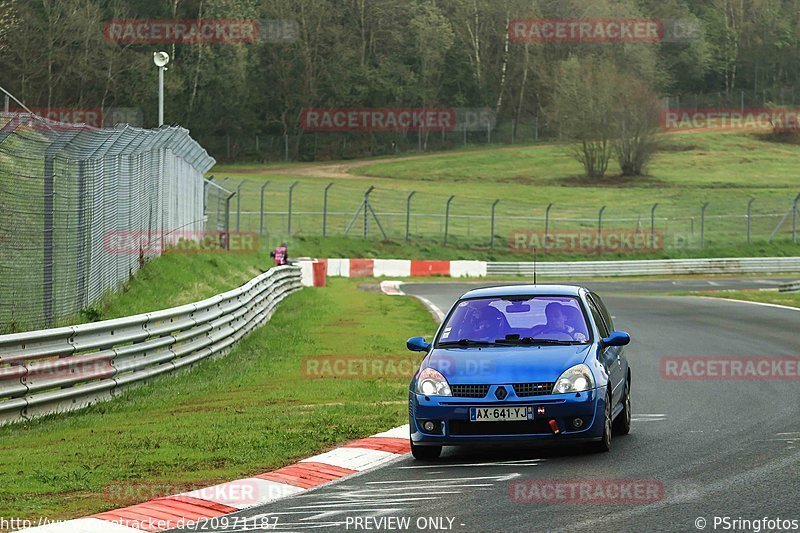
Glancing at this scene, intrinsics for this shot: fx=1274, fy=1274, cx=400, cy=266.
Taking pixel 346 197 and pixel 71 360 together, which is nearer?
pixel 71 360

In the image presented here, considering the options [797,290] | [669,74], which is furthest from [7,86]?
[669,74]

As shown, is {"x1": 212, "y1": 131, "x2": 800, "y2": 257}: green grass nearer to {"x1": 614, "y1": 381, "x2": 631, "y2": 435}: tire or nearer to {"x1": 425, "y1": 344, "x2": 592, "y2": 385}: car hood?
{"x1": 614, "y1": 381, "x2": 631, "y2": 435}: tire

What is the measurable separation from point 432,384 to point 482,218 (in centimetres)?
4810

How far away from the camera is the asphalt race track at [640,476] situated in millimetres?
7387

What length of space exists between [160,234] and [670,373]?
11620mm

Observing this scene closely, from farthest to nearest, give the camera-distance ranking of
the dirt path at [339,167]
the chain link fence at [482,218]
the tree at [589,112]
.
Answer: the dirt path at [339,167] → the tree at [589,112] → the chain link fence at [482,218]

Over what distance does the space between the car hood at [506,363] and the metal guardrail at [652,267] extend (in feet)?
129

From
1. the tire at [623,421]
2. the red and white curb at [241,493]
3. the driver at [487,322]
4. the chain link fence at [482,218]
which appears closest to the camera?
the red and white curb at [241,493]

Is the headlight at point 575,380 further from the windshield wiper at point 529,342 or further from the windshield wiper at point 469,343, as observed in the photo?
the windshield wiper at point 469,343

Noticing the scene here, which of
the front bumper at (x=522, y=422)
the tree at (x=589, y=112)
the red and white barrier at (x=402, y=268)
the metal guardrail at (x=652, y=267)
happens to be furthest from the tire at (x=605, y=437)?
the tree at (x=589, y=112)

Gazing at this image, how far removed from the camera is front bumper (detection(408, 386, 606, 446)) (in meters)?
9.76

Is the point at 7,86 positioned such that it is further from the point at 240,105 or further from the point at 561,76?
the point at 561,76

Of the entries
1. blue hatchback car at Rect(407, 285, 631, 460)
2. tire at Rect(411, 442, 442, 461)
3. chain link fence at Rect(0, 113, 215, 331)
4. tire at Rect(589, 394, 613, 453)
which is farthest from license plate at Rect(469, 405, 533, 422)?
chain link fence at Rect(0, 113, 215, 331)

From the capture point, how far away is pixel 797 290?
38875 millimetres
